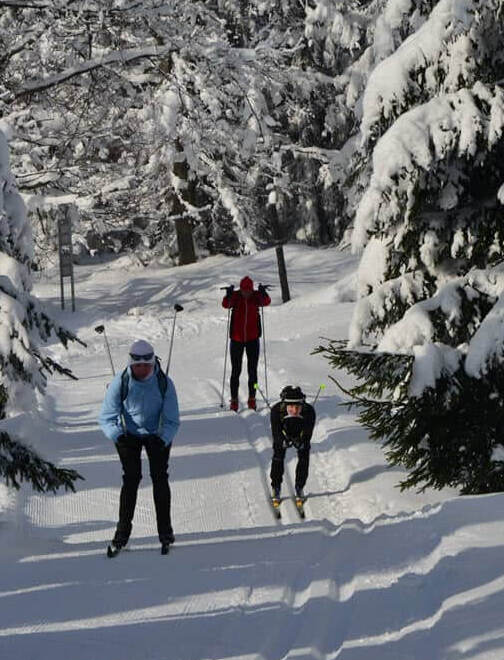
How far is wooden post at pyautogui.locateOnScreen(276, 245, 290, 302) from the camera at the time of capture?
25.1m

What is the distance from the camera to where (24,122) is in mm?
14398

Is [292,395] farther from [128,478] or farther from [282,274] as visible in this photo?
[282,274]

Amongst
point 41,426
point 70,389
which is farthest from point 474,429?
point 70,389

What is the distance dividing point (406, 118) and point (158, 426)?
3752 mm

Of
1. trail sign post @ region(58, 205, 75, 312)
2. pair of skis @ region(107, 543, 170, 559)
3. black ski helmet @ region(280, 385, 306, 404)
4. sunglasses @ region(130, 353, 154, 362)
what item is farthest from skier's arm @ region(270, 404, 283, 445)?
trail sign post @ region(58, 205, 75, 312)

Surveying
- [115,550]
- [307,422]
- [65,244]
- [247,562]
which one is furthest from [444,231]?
[65,244]

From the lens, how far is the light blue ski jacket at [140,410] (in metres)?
7.41

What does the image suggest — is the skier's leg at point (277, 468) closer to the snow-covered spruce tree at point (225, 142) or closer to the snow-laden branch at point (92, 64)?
the snow-laden branch at point (92, 64)

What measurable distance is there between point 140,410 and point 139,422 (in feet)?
0.36

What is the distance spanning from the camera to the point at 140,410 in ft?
24.4

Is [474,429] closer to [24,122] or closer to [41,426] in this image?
[41,426]

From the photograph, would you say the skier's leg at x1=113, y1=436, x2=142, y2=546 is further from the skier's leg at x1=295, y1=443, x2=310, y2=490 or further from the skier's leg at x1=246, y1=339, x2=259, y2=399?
the skier's leg at x1=246, y1=339, x2=259, y2=399

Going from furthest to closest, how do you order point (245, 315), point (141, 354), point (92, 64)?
point (245, 315), point (92, 64), point (141, 354)

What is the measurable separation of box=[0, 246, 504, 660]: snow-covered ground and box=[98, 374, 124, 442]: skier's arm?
1.13m
